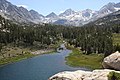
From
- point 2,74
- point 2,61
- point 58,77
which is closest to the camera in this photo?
point 58,77

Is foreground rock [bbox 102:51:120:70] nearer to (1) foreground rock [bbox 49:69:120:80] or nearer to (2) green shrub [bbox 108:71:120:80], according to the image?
(1) foreground rock [bbox 49:69:120:80]

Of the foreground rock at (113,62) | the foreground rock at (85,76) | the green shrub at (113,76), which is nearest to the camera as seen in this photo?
the green shrub at (113,76)

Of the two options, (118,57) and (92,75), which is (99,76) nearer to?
(92,75)

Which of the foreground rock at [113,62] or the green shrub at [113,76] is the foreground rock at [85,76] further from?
the foreground rock at [113,62]

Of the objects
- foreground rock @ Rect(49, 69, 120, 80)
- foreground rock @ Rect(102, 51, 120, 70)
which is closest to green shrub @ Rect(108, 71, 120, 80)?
foreground rock @ Rect(49, 69, 120, 80)

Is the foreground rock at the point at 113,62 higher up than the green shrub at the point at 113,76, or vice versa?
the foreground rock at the point at 113,62

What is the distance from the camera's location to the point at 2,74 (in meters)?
142

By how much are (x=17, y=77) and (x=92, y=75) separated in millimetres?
87597

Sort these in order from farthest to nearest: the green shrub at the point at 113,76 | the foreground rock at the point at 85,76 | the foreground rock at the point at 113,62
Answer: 1. the foreground rock at the point at 113,62
2. the foreground rock at the point at 85,76
3. the green shrub at the point at 113,76

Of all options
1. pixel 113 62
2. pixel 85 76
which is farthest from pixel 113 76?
pixel 113 62

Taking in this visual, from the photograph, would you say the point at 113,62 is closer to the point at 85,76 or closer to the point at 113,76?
the point at 85,76

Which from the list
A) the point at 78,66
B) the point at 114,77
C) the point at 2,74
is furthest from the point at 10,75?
the point at 114,77

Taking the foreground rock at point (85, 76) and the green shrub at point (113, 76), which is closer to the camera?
the green shrub at point (113, 76)

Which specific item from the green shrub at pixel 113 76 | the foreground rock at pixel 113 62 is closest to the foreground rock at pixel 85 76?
the green shrub at pixel 113 76
